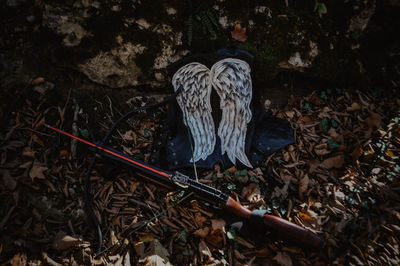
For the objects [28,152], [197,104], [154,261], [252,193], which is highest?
[197,104]

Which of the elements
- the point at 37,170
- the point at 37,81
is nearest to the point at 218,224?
the point at 37,170

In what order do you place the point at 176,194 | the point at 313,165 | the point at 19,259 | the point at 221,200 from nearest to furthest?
the point at 19,259
the point at 221,200
the point at 176,194
the point at 313,165

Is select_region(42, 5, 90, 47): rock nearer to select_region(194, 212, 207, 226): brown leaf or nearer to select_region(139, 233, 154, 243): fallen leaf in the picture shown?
select_region(139, 233, 154, 243): fallen leaf

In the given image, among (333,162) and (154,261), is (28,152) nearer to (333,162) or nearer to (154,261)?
(154,261)

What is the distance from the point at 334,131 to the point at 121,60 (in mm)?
3363

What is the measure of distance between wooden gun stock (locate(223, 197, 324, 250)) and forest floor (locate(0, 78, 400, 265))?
167 millimetres

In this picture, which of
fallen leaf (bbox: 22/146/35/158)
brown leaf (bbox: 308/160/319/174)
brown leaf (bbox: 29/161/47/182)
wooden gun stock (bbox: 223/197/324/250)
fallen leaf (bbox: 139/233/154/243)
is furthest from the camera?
brown leaf (bbox: 308/160/319/174)

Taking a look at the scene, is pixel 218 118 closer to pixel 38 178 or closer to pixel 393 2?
pixel 38 178

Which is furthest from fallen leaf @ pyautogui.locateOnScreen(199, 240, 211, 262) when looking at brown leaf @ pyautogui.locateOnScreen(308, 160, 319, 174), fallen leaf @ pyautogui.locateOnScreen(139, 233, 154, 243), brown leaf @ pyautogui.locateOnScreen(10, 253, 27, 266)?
brown leaf @ pyautogui.locateOnScreen(10, 253, 27, 266)

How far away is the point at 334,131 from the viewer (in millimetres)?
3291

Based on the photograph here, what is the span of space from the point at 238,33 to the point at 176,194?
2.36 metres

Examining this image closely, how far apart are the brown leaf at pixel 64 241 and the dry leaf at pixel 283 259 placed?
2.17 metres

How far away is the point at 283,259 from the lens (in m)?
2.27

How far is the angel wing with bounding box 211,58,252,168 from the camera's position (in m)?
2.96
